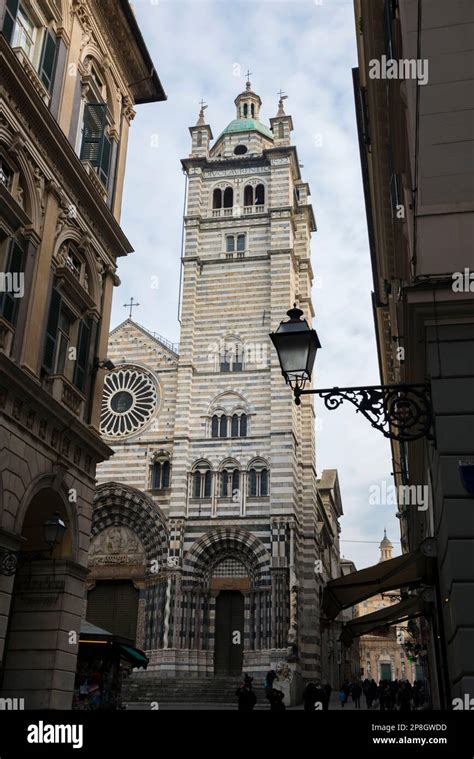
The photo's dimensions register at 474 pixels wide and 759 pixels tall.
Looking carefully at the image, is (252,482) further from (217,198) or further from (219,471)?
(217,198)

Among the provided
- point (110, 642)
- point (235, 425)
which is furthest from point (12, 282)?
point (235, 425)

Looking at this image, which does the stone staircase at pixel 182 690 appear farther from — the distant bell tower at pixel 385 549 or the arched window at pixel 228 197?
the distant bell tower at pixel 385 549

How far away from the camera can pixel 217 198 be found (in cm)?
4622

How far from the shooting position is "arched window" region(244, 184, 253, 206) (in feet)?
150

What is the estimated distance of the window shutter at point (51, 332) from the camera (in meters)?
14.2

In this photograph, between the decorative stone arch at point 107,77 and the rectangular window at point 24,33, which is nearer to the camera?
the rectangular window at point 24,33

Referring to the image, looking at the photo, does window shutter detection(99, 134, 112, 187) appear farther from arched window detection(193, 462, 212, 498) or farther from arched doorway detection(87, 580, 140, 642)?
arched doorway detection(87, 580, 140, 642)

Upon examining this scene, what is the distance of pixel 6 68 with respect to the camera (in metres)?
12.6

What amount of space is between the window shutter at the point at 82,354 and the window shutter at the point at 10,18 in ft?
18.4

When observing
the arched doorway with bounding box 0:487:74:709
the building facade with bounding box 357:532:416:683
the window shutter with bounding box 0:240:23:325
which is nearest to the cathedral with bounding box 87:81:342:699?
the arched doorway with bounding box 0:487:74:709

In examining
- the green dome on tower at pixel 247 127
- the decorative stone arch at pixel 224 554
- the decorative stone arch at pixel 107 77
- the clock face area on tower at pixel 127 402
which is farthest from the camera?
the green dome on tower at pixel 247 127

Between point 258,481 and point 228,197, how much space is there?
18116mm

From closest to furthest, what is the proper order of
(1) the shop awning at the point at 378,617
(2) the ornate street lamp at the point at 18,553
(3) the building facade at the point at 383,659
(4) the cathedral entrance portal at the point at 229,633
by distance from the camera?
1. (2) the ornate street lamp at the point at 18,553
2. (1) the shop awning at the point at 378,617
3. (4) the cathedral entrance portal at the point at 229,633
4. (3) the building facade at the point at 383,659

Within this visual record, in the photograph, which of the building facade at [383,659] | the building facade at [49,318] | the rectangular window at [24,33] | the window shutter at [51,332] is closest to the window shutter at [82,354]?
the building facade at [49,318]
